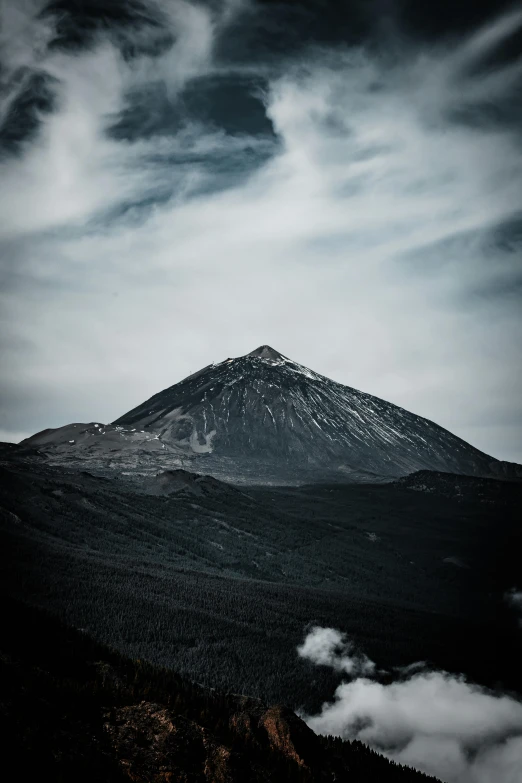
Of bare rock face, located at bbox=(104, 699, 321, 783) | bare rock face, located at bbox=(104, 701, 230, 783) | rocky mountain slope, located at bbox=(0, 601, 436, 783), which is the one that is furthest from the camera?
bare rock face, located at bbox=(104, 699, 321, 783)

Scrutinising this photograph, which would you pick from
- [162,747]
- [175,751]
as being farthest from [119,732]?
[175,751]

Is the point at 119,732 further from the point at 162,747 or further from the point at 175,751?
the point at 175,751

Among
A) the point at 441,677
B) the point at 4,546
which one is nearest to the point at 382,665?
the point at 441,677

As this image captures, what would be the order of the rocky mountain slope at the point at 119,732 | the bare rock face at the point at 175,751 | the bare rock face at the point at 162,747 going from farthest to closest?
the bare rock face at the point at 175,751
the bare rock face at the point at 162,747
the rocky mountain slope at the point at 119,732

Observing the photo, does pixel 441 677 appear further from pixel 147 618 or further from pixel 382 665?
pixel 147 618

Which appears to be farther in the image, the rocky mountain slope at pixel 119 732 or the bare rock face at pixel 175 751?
the bare rock face at pixel 175 751

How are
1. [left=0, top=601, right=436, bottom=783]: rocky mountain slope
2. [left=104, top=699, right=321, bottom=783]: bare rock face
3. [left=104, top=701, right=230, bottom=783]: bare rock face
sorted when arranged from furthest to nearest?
[left=104, top=699, right=321, bottom=783]: bare rock face, [left=104, top=701, right=230, bottom=783]: bare rock face, [left=0, top=601, right=436, bottom=783]: rocky mountain slope

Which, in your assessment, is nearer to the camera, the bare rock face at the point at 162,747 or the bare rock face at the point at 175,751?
the bare rock face at the point at 162,747

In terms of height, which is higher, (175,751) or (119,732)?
Answer: (119,732)

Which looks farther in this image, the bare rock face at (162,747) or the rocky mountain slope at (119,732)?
the bare rock face at (162,747)

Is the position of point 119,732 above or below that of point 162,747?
above

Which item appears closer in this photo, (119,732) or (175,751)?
(119,732)

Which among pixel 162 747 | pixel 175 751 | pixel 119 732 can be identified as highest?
pixel 119 732

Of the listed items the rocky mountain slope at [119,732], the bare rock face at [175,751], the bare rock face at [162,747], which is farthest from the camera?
the bare rock face at [175,751]
